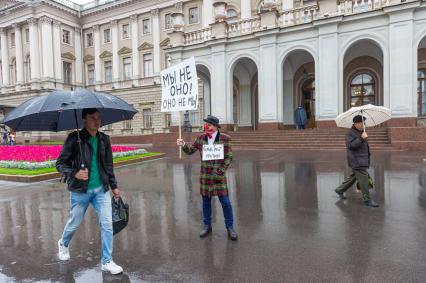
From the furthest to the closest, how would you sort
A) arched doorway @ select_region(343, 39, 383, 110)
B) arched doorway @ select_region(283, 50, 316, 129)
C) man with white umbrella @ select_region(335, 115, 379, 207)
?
arched doorway @ select_region(283, 50, 316, 129), arched doorway @ select_region(343, 39, 383, 110), man with white umbrella @ select_region(335, 115, 379, 207)

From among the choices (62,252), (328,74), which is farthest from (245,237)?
(328,74)

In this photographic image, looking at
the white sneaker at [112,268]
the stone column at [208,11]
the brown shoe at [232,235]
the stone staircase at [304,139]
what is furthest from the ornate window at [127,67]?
the white sneaker at [112,268]

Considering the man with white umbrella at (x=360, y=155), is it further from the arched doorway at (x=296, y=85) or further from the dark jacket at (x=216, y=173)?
the arched doorway at (x=296, y=85)

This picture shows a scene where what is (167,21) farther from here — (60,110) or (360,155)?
(60,110)

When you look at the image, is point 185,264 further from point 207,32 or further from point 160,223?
point 207,32

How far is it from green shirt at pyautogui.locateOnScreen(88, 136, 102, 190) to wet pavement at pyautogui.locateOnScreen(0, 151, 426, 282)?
3.48ft

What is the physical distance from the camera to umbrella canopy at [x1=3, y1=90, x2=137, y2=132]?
3.57m

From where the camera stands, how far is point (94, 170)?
388 cm

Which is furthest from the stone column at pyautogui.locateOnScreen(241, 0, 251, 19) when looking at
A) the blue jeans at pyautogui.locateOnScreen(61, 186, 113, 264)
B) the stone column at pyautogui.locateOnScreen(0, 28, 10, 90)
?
the stone column at pyautogui.locateOnScreen(0, 28, 10, 90)

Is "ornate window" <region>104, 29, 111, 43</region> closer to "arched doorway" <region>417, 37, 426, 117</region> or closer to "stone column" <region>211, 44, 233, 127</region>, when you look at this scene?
"stone column" <region>211, 44, 233, 127</region>

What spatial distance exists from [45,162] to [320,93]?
52.4ft

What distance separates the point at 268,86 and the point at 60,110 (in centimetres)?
1950

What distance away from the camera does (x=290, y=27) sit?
20859mm

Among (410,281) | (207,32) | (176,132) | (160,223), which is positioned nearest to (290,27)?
(207,32)
